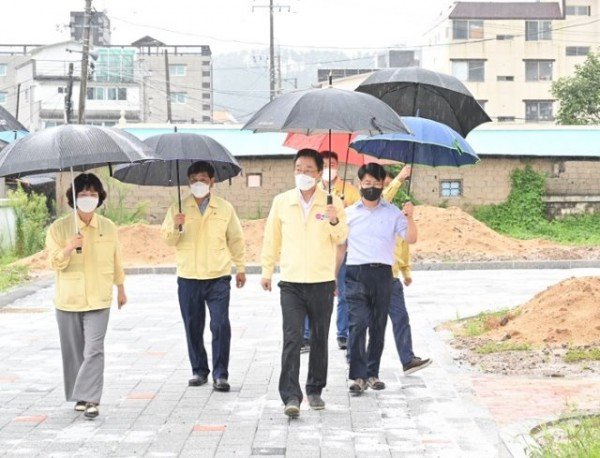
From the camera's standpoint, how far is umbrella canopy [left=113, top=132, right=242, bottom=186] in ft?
30.8

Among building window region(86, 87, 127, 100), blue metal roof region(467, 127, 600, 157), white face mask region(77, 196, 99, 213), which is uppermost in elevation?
building window region(86, 87, 127, 100)

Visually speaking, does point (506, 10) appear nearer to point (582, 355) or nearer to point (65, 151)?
point (582, 355)

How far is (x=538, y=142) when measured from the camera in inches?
1532

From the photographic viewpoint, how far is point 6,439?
294 inches

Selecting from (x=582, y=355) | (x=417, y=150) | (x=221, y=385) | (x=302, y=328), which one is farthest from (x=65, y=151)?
(x=582, y=355)

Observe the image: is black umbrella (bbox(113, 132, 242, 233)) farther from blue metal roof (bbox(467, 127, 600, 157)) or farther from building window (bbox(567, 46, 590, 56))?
building window (bbox(567, 46, 590, 56))

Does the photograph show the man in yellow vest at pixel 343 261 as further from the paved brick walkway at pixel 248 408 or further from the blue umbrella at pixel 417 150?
the blue umbrella at pixel 417 150

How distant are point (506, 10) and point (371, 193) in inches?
2697

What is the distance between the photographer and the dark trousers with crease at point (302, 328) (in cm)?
833

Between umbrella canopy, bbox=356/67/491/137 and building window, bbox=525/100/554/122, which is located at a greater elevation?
building window, bbox=525/100/554/122

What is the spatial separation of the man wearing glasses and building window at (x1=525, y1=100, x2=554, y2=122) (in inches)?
2623

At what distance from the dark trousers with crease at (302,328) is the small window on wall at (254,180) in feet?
92.8

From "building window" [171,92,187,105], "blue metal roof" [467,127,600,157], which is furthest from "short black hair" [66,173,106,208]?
"building window" [171,92,187,105]

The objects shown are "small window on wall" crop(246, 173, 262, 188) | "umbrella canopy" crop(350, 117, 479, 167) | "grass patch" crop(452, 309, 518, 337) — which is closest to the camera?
"umbrella canopy" crop(350, 117, 479, 167)
